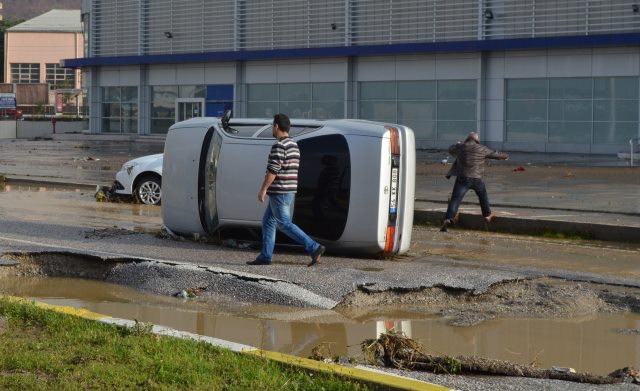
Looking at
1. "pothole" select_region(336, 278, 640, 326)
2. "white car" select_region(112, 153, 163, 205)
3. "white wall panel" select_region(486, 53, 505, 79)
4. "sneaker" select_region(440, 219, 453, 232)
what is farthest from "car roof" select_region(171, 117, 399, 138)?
"white wall panel" select_region(486, 53, 505, 79)

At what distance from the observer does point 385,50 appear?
159 feet

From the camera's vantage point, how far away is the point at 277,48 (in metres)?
53.8

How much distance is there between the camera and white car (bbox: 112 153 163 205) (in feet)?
67.3

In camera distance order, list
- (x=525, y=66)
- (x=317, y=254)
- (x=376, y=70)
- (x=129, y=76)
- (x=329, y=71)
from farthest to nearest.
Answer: (x=129, y=76), (x=329, y=71), (x=376, y=70), (x=525, y=66), (x=317, y=254)

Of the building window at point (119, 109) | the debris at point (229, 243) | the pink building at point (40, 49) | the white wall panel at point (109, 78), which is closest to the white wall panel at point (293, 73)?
the building window at point (119, 109)

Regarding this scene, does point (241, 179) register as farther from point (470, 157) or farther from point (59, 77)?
point (59, 77)

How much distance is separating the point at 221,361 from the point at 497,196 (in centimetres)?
1677

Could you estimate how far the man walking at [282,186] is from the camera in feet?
38.1

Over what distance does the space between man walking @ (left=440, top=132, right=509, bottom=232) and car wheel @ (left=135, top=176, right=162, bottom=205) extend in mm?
6011

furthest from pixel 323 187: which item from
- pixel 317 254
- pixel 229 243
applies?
pixel 229 243

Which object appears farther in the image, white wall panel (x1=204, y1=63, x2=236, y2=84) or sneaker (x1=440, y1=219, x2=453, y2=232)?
white wall panel (x1=204, y1=63, x2=236, y2=84)

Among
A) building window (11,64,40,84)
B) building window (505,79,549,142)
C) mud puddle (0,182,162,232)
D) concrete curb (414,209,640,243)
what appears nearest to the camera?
concrete curb (414,209,640,243)

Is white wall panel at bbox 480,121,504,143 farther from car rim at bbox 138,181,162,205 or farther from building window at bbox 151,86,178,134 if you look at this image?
car rim at bbox 138,181,162,205

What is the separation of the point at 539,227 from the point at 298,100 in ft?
122
